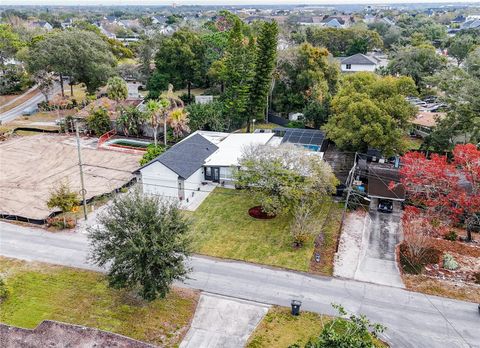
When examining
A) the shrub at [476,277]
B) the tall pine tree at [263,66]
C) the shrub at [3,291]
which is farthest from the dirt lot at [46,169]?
the shrub at [476,277]

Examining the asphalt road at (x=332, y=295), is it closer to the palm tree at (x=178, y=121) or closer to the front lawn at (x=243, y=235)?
the front lawn at (x=243, y=235)

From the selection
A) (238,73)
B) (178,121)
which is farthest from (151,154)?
(238,73)

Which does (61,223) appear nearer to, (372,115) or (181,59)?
(372,115)

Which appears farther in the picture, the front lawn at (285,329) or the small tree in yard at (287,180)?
the small tree in yard at (287,180)

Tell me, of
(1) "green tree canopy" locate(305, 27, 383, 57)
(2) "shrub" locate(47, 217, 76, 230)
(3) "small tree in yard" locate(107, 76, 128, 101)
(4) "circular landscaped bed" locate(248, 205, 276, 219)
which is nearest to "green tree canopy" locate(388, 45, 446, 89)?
(1) "green tree canopy" locate(305, 27, 383, 57)

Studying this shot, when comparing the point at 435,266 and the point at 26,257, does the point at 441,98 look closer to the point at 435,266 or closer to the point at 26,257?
the point at 435,266

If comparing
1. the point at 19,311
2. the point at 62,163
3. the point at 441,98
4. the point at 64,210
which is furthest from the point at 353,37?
the point at 19,311

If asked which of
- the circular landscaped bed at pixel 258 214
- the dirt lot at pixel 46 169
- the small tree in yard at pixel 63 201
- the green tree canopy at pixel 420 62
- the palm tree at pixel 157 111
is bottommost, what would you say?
the circular landscaped bed at pixel 258 214

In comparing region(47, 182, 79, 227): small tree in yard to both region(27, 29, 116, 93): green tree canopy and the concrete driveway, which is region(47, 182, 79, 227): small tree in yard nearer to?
the concrete driveway
